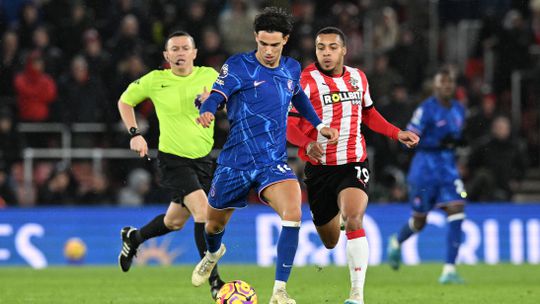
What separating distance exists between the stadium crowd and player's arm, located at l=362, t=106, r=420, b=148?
25.7 ft

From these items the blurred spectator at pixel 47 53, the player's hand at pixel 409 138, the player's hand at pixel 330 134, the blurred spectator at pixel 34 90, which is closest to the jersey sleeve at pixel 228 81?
the player's hand at pixel 330 134

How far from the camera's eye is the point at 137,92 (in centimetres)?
1302

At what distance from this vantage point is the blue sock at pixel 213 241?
1170cm

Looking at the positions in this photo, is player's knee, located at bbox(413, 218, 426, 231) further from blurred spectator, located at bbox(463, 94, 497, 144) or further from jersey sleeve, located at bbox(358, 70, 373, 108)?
blurred spectator, located at bbox(463, 94, 497, 144)

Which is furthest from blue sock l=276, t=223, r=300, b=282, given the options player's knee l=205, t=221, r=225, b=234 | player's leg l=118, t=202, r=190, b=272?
player's leg l=118, t=202, r=190, b=272

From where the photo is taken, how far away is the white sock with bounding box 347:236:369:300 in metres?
10.9

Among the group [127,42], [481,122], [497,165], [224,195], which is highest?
[127,42]

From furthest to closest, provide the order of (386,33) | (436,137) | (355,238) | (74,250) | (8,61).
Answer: (386,33) → (8,61) → (74,250) → (436,137) → (355,238)

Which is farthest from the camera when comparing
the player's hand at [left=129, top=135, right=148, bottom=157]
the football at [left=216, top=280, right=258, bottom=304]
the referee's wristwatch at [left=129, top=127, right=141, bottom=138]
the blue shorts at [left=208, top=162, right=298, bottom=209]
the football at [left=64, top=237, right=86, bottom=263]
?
the football at [left=64, top=237, right=86, bottom=263]

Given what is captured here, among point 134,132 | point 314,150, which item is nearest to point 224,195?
point 314,150

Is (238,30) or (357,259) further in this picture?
(238,30)

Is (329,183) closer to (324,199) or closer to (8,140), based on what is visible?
(324,199)

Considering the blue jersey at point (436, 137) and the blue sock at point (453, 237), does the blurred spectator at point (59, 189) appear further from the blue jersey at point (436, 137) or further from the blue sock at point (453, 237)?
the blue sock at point (453, 237)

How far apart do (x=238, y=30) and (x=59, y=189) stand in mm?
4994
